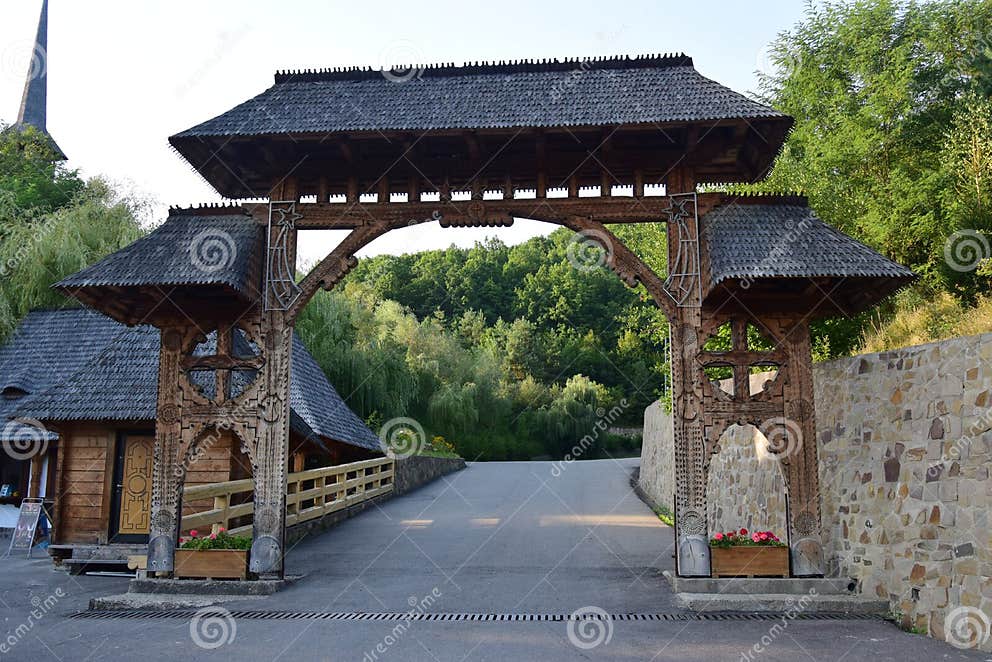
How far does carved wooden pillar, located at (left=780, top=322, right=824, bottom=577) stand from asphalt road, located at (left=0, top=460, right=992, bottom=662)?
121 cm

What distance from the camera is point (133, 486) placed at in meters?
14.1

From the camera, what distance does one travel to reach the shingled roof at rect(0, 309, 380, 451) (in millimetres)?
13820

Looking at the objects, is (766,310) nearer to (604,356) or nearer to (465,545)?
(465,545)

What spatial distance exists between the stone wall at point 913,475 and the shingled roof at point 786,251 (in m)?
0.92

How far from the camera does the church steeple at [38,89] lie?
3275cm

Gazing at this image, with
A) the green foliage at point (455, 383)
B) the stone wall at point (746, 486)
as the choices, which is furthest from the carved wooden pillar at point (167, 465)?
the green foliage at point (455, 383)

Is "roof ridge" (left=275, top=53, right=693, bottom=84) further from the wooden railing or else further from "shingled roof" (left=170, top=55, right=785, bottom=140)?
the wooden railing

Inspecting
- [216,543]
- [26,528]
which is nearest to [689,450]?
[216,543]

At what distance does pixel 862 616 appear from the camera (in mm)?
7805

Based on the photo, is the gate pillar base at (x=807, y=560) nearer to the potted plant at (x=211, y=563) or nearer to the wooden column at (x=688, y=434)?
the wooden column at (x=688, y=434)

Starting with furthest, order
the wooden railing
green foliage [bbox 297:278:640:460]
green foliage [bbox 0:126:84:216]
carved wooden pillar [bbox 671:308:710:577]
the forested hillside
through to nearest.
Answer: green foliage [bbox 0:126:84:216] → green foliage [bbox 297:278:640:460] → the forested hillside → the wooden railing → carved wooden pillar [bbox 671:308:710:577]

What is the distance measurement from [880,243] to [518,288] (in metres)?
47.8

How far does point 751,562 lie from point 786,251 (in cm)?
347

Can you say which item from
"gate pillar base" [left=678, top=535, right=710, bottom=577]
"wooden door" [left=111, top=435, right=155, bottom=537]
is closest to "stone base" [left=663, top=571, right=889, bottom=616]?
"gate pillar base" [left=678, top=535, right=710, bottom=577]
